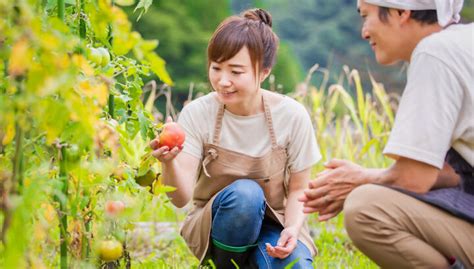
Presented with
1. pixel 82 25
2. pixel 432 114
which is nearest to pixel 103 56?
pixel 82 25

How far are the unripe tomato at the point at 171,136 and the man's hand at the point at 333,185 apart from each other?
0.42 metres

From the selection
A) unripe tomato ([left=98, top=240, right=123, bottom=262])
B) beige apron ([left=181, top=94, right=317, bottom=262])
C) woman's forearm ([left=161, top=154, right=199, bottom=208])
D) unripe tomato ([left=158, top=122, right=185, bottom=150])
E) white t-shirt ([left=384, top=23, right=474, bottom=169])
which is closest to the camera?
unripe tomato ([left=98, top=240, right=123, bottom=262])

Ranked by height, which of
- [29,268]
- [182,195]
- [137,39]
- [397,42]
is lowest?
[182,195]

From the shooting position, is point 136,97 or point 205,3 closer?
point 136,97

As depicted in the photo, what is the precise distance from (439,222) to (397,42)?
53 centimetres

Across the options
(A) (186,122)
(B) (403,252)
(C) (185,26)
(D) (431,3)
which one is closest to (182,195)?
(A) (186,122)

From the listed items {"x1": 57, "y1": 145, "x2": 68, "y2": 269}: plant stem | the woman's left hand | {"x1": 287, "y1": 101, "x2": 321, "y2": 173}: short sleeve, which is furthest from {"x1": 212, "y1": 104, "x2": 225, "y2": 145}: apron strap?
{"x1": 57, "y1": 145, "x2": 68, "y2": 269}: plant stem

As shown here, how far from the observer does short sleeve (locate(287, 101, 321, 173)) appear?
3211 millimetres

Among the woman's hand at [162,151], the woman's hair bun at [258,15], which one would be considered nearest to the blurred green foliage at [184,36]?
the woman's hair bun at [258,15]

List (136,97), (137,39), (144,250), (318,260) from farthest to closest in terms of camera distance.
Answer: (144,250), (318,260), (136,97), (137,39)

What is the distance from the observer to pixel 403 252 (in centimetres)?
250

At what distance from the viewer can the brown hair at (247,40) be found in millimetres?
3070

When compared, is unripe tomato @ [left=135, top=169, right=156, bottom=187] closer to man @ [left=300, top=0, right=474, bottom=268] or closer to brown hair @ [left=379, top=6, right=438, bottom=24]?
man @ [left=300, top=0, right=474, bottom=268]

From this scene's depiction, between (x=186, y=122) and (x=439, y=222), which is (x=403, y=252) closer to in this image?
(x=439, y=222)
